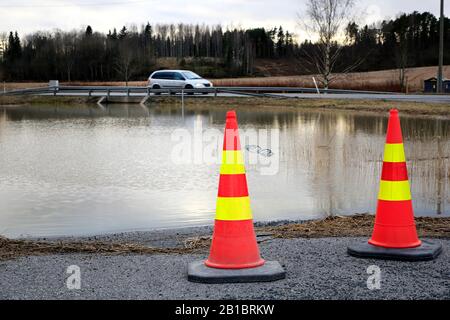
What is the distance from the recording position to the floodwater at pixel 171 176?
1057 cm

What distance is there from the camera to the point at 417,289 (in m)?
5.39

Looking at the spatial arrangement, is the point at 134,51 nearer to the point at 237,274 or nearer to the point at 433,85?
the point at 433,85

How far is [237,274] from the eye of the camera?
18.7 ft

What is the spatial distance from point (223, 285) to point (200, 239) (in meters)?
2.41

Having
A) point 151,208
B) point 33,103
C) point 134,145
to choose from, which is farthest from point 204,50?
point 151,208

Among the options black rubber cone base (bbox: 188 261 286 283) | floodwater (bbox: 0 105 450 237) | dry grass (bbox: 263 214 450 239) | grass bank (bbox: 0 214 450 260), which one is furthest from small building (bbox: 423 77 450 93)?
black rubber cone base (bbox: 188 261 286 283)

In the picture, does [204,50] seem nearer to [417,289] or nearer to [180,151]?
[180,151]

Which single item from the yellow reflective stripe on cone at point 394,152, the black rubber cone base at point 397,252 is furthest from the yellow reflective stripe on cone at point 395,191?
the black rubber cone base at point 397,252

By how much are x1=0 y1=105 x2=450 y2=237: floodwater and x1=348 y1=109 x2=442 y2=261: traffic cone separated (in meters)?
3.64

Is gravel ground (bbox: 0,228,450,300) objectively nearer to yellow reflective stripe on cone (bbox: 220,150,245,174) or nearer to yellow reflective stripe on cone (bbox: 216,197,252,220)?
yellow reflective stripe on cone (bbox: 216,197,252,220)

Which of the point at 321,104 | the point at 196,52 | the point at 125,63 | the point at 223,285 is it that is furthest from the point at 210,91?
the point at 196,52

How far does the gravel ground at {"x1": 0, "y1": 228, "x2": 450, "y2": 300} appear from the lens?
17.4 ft

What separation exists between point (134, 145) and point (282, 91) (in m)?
28.0

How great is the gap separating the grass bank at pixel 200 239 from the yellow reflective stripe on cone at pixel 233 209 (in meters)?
1.16
